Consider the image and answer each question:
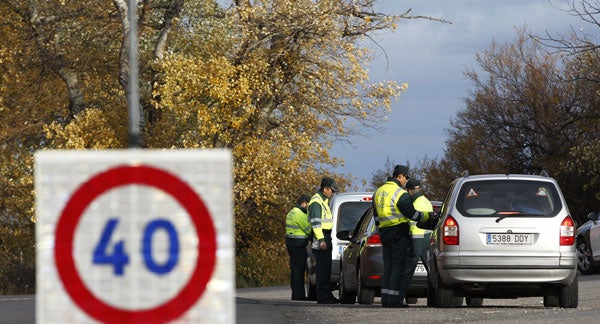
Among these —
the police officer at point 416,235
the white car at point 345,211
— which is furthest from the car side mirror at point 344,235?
the police officer at point 416,235

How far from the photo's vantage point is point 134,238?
2.94m

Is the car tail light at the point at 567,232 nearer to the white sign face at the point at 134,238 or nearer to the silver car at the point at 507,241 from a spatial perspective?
the silver car at the point at 507,241

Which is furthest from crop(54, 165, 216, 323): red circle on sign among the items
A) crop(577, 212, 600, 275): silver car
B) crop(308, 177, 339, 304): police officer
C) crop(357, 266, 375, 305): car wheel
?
crop(577, 212, 600, 275): silver car

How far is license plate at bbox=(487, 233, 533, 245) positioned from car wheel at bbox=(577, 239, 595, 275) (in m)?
14.1

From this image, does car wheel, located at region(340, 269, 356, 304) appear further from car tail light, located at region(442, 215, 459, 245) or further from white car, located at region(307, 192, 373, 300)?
car tail light, located at region(442, 215, 459, 245)

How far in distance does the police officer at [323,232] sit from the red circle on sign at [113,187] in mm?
Result: 15519

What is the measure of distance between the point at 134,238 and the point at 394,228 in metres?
13.3

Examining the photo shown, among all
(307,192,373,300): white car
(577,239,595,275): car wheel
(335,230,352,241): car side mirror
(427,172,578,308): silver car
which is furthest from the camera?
(577,239,595,275): car wheel

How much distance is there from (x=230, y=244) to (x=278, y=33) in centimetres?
2959

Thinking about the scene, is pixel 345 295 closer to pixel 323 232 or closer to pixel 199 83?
pixel 323 232

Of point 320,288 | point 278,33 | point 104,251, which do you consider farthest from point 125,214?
point 278,33

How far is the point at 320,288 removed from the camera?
755 inches

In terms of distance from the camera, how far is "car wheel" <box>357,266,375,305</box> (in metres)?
18.0

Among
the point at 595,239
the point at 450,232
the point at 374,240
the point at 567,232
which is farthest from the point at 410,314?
the point at 595,239
